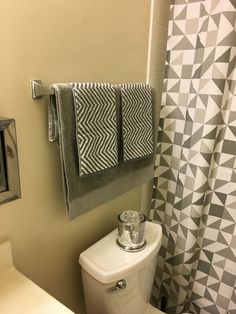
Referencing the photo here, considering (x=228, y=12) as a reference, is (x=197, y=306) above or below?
below

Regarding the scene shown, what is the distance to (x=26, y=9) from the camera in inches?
25.9

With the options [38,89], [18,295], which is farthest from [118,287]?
[38,89]

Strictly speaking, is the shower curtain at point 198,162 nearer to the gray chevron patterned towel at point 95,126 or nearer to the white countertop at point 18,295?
the gray chevron patterned towel at point 95,126

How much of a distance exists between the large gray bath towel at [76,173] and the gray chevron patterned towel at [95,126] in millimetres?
22

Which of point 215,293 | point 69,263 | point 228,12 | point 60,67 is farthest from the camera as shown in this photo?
point 215,293

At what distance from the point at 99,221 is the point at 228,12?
936mm

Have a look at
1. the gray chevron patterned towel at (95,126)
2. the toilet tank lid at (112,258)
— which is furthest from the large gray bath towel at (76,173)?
the toilet tank lid at (112,258)

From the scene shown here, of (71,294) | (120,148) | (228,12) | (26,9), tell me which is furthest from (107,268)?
(228,12)

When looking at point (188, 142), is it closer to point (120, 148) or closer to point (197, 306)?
point (120, 148)

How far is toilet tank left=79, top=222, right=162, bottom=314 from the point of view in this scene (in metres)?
0.86

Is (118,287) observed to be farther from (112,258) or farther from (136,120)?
(136,120)

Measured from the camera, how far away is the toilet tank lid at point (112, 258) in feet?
2.79

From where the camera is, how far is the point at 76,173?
0.79 metres

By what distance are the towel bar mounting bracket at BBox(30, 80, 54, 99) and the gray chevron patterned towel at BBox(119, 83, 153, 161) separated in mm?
276
